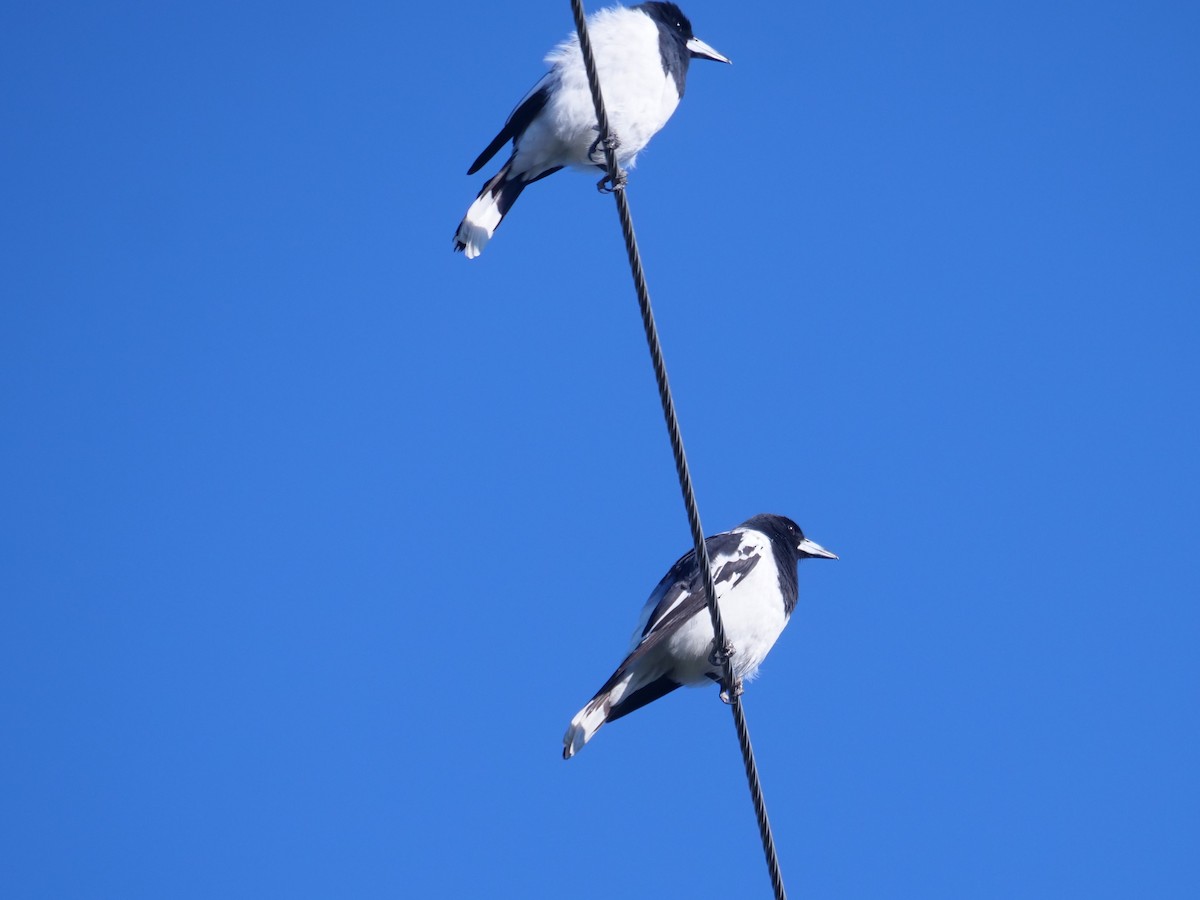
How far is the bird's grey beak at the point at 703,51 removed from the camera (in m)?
7.80

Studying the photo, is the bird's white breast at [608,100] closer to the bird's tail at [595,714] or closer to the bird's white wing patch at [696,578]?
the bird's white wing patch at [696,578]

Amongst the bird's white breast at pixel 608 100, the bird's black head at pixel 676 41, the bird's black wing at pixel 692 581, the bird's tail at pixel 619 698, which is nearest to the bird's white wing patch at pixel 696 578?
the bird's black wing at pixel 692 581

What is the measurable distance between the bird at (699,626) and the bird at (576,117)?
6.29 ft

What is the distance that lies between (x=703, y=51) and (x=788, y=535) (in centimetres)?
275

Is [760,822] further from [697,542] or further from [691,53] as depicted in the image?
[691,53]

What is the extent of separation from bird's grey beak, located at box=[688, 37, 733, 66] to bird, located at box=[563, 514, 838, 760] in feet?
8.82

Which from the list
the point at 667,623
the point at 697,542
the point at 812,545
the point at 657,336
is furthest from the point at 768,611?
the point at 657,336

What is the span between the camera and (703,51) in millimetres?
7863

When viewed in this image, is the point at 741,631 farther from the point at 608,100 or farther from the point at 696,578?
the point at 608,100

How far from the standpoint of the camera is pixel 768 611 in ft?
22.5

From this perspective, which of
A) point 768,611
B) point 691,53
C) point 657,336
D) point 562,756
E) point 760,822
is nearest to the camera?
point 657,336

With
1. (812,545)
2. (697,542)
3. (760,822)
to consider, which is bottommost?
(760,822)

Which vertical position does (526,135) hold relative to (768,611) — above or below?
above

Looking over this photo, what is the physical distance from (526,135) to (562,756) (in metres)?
2.94
